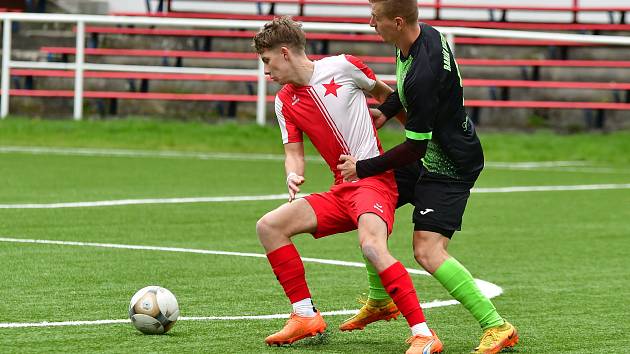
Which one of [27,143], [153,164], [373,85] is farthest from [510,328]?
[27,143]

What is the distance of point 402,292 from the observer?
5.63 meters

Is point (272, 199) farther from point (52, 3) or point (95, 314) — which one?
point (52, 3)

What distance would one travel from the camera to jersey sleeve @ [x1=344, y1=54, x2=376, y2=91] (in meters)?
6.11

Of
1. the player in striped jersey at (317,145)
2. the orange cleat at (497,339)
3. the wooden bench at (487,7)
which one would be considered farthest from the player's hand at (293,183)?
the wooden bench at (487,7)

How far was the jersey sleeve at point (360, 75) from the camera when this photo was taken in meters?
6.11

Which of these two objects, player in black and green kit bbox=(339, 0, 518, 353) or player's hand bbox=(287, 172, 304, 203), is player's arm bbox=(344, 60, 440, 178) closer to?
player in black and green kit bbox=(339, 0, 518, 353)

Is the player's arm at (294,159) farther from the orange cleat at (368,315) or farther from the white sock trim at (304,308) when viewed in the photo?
the orange cleat at (368,315)

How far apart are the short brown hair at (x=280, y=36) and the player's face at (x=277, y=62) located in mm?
22

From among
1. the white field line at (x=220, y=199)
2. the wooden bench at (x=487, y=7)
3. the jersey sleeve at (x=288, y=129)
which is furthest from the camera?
the wooden bench at (x=487, y=7)

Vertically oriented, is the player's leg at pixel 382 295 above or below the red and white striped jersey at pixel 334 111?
below

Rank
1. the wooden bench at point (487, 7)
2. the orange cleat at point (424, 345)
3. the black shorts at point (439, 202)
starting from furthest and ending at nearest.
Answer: the wooden bench at point (487, 7), the black shorts at point (439, 202), the orange cleat at point (424, 345)

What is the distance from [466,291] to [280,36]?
1365 mm

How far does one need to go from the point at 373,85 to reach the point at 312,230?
0.74 m

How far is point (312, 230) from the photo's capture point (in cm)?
599
